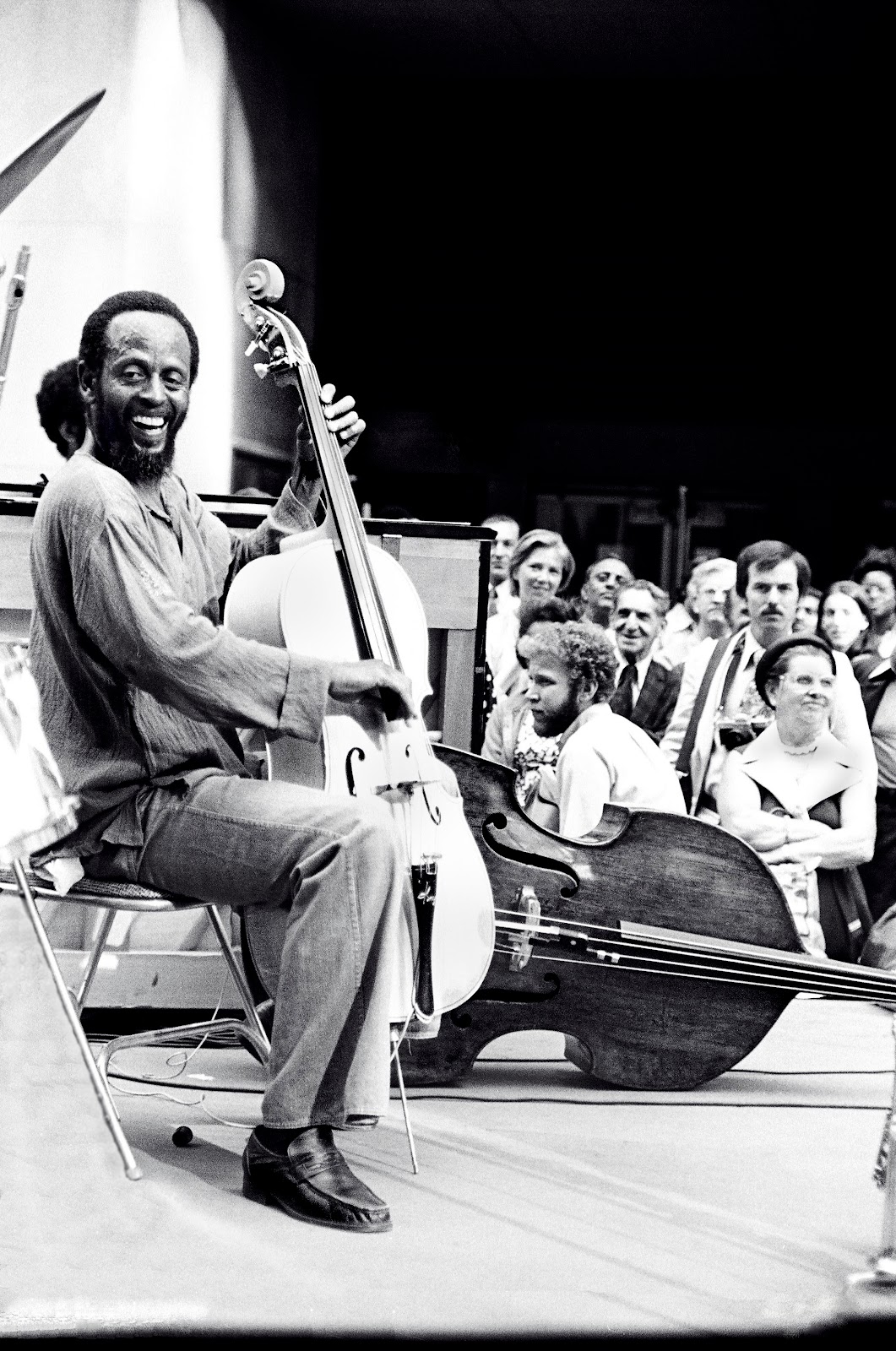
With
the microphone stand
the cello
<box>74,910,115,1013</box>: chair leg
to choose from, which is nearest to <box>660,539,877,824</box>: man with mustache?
the cello

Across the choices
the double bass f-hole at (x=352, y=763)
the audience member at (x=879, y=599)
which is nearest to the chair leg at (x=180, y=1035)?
the double bass f-hole at (x=352, y=763)

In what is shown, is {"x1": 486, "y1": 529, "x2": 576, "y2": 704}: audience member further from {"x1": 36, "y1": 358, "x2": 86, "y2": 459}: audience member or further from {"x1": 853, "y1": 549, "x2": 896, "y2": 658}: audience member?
{"x1": 36, "y1": 358, "x2": 86, "y2": 459}: audience member

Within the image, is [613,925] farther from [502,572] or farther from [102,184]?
[102,184]

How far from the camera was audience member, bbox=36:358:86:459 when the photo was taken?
4.15m

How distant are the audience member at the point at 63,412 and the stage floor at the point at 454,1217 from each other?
152 centimetres

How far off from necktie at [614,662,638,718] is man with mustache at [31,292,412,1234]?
2473mm

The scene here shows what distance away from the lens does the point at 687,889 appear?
3.58 m

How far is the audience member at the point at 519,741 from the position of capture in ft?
14.1

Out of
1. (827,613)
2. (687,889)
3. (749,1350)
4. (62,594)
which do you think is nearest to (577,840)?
(687,889)

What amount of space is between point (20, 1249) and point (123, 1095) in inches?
38.6

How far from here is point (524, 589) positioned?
5805 millimetres

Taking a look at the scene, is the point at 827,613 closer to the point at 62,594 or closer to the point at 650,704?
the point at 650,704

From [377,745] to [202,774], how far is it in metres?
0.29

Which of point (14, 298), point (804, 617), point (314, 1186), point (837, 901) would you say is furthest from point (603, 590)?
point (14, 298)
